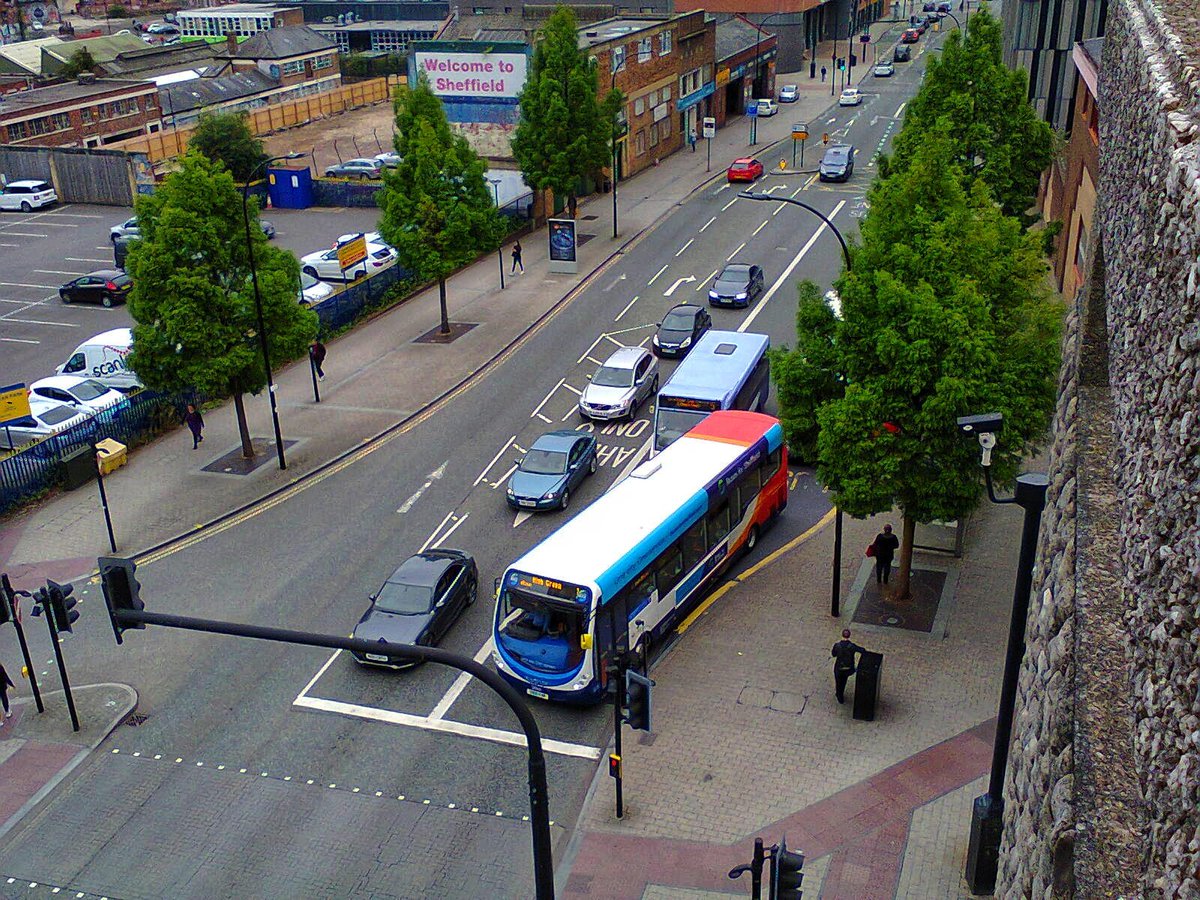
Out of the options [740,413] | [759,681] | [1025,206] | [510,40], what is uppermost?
[510,40]

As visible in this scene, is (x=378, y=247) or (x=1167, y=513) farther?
(x=378, y=247)

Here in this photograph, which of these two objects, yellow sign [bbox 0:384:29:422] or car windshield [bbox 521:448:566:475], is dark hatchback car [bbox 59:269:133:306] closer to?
yellow sign [bbox 0:384:29:422]

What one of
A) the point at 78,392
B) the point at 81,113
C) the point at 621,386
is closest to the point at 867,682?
the point at 621,386

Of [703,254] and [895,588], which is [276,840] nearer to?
[895,588]

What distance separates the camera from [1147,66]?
9172mm

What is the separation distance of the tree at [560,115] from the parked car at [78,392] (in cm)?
2169

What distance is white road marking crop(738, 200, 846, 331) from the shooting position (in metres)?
39.9

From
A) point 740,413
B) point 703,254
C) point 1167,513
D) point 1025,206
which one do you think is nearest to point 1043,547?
point 1167,513

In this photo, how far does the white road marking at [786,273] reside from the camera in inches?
1571

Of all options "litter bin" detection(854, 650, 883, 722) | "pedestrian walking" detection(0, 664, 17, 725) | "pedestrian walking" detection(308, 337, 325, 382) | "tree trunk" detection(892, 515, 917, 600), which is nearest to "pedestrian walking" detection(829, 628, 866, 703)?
"litter bin" detection(854, 650, 883, 722)

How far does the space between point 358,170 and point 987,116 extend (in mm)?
38481

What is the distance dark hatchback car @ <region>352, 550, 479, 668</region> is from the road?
0.40 metres

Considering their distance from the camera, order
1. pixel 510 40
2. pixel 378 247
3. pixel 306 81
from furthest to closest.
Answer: pixel 306 81 < pixel 510 40 < pixel 378 247

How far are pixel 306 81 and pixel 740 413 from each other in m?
72.6
